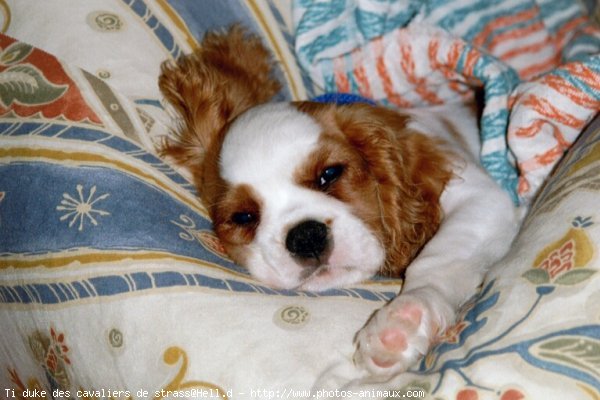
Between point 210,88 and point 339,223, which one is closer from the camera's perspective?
point 339,223

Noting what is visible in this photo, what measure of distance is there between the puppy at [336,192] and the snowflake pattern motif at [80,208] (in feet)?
1.38

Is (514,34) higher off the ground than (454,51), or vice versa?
(454,51)

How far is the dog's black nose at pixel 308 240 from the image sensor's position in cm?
185

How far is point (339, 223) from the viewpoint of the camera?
75.6 inches

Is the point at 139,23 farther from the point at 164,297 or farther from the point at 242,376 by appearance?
the point at 242,376

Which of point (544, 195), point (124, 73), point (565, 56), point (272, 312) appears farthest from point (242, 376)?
point (565, 56)

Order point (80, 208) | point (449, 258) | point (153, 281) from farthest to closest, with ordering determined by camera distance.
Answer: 1. point (449, 258)
2. point (80, 208)
3. point (153, 281)

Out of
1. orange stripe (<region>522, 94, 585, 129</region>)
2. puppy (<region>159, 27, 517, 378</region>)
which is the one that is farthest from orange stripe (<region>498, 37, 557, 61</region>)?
orange stripe (<region>522, 94, 585, 129</region>)

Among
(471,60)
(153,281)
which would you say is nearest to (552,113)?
(471,60)

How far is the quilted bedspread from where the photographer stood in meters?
1.38

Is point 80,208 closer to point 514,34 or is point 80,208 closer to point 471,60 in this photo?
point 471,60

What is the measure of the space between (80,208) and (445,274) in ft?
3.08

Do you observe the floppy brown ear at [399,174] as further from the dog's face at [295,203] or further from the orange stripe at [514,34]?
the orange stripe at [514,34]

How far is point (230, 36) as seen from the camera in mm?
2457
